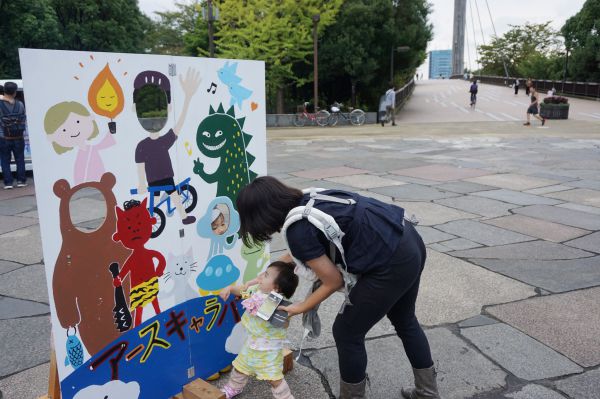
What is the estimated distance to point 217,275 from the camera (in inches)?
105

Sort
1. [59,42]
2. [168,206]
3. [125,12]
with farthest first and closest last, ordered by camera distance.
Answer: [125,12] → [59,42] → [168,206]

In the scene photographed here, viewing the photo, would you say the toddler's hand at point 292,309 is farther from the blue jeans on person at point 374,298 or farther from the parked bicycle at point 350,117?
the parked bicycle at point 350,117

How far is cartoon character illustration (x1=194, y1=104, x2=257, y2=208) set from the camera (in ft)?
8.14

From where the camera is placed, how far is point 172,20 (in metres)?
39.7

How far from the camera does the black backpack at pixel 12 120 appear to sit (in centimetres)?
804

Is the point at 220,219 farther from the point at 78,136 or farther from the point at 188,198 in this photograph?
the point at 78,136

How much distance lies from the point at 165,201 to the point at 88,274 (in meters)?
0.47

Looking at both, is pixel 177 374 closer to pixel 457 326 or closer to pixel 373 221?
pixel 373 221

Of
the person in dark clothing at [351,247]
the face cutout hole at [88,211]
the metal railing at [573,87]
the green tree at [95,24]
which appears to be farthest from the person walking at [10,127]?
the metal railing at [573,87]

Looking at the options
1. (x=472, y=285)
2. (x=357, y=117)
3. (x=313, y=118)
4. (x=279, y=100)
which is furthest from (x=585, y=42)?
(x=472, y=285)

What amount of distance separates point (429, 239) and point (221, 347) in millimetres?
3295

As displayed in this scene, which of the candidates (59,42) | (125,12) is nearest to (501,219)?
(59,42)

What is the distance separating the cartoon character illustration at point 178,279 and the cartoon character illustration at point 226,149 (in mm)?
393

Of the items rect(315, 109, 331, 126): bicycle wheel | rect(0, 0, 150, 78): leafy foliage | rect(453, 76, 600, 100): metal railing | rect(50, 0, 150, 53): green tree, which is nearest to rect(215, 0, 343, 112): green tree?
rect(315, 109, 331, 126): bicycle wheel
